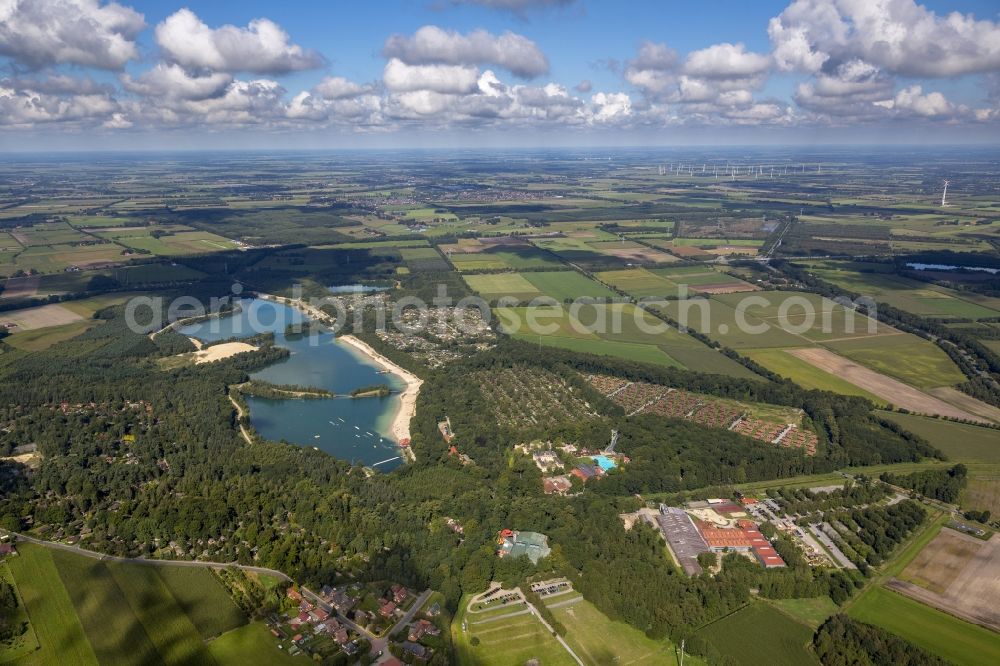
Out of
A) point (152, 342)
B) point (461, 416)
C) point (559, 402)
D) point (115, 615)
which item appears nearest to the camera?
point (115, 615)

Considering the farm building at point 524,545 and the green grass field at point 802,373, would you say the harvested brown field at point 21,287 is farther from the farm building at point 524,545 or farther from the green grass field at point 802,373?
the green grass field at point 802,373

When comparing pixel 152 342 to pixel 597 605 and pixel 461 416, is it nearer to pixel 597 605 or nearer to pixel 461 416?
pixel 461 416

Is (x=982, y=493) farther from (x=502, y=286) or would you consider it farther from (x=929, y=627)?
Answer: (x=502, y=286)

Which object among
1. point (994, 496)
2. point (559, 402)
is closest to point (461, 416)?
point (559, 402)

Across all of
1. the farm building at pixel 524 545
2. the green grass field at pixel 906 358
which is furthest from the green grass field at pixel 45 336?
the green grass field at pixel 906 358

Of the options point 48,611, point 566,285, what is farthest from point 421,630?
point 566,285
